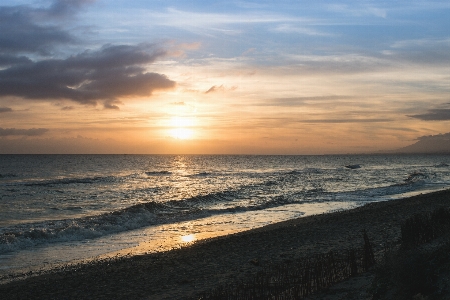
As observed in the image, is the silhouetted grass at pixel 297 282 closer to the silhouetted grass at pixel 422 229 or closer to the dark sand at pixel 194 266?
the silhouetted grass at pixel 422 229

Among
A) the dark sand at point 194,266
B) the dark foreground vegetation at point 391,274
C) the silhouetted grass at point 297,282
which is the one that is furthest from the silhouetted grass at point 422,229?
the dark sand at point 194,266

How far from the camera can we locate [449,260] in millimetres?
6891

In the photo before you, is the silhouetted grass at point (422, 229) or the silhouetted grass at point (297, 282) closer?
the silhouetted grass at point (297, 282)

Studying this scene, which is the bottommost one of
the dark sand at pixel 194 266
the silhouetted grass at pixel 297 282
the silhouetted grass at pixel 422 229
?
the dark sand at pixel 194 266

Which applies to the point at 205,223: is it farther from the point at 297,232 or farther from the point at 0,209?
the point at 0,209

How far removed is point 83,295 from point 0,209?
24.1 meters

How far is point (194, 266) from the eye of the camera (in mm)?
13250

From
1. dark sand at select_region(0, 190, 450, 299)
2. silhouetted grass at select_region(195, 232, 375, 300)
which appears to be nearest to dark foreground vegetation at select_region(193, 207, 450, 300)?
silhouetted grass at select_region(195, 232, 375, 300)

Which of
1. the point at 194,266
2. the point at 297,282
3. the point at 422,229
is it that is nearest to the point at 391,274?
the point at 297,282

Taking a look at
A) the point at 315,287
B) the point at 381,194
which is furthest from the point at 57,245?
the point at 381,194

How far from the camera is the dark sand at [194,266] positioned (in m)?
11.0

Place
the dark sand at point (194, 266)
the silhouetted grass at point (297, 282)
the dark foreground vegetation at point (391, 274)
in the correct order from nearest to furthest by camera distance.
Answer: the dark foreground vegetation at point (391, 274)
the silhouetted grass at point (297, 282)
the dark sand at point (194, 266)

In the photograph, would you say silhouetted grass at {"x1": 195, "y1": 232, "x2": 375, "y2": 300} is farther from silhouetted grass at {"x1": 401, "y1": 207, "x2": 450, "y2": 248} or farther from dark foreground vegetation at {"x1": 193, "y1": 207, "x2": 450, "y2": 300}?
silhouetted grass at {"x1": 401, "y1": 207, "x2": 450, "y2": 248}

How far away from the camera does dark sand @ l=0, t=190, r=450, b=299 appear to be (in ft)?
36.0
